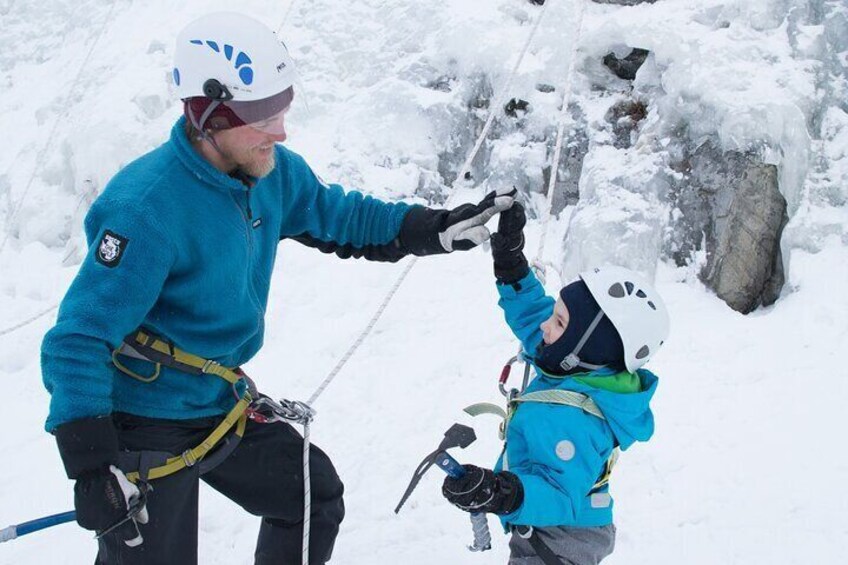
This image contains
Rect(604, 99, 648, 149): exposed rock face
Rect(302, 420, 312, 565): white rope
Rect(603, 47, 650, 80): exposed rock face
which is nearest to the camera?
Rect(302, 420, 312, 565): white rope

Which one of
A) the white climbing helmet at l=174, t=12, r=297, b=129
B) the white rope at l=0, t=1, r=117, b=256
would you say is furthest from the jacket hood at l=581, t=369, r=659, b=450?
the white rope at l=0, t=1, r=117, b=256

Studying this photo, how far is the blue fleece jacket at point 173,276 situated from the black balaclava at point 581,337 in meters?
1.19

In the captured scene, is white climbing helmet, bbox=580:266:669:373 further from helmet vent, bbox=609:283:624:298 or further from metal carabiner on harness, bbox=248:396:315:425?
metal carabiner on harness, bbox=248:396:315:425

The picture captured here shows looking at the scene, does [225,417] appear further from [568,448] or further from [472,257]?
[472,257]

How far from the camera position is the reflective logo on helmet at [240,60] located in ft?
7.95

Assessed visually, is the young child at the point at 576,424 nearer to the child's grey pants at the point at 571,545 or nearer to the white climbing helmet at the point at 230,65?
the child's grey pants at the point at 571,545

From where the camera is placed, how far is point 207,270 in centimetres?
245

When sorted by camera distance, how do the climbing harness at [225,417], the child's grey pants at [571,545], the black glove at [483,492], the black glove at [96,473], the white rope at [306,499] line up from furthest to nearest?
the white rope at [306,499], the child's grey pants at [571,545], the climbing harness at [225,417], the black glove at [483,492], the black glove at [96,473]

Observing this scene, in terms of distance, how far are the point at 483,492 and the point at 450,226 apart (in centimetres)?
127

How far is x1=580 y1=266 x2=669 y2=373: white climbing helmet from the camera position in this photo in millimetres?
2568

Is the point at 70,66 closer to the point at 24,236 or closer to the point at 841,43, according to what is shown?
the point at 24,236

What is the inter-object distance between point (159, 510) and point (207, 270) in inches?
36.8

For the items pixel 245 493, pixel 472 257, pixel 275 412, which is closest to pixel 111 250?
pixel 275 412

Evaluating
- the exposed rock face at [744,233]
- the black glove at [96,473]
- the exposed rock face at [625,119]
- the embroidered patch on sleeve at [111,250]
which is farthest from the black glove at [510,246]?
the exposed rock face at [625,119]
